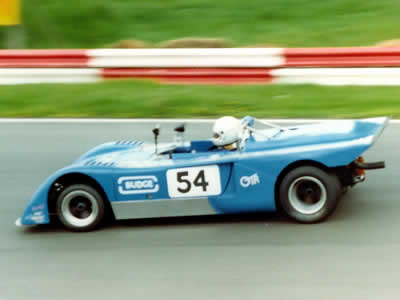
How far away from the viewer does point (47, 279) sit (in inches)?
219

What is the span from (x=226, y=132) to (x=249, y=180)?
0.55 metres

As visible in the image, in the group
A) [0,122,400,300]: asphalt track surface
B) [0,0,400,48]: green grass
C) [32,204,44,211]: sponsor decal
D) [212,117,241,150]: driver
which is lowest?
[0,122,400,300]: asphalt track surface

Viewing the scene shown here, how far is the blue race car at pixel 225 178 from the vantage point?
6090 mm

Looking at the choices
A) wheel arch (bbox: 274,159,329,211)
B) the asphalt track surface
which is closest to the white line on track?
the asphalt track surface

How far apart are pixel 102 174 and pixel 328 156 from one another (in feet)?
6.89

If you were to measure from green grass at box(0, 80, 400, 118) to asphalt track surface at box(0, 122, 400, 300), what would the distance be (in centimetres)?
279

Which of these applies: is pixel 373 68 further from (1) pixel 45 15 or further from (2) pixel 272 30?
Result: (1) pixel 45 15

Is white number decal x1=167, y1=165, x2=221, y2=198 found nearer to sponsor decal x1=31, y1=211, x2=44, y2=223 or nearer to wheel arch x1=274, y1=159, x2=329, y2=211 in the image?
wheel arch x1=274, y1=159, x2=329, y2=211

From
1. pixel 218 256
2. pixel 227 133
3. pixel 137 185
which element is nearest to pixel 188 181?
pixel 137 185

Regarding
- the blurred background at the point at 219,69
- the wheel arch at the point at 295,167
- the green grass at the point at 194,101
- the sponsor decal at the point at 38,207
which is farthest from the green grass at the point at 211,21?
the sponsor decal at the point at 38,207

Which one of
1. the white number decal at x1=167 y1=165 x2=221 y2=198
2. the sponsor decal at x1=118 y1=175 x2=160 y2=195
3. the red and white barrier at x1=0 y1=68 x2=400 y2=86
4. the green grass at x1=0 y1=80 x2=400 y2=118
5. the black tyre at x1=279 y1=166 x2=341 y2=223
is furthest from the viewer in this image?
the red and white barrier at x1=0 y1=68 x2=400 y2=86

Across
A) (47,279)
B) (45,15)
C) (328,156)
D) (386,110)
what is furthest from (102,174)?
(45,15)

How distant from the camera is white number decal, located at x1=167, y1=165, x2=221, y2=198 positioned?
20.3 feet

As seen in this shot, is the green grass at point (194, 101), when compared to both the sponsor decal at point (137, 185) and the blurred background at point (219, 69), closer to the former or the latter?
the blurred background at point (219, 69)
